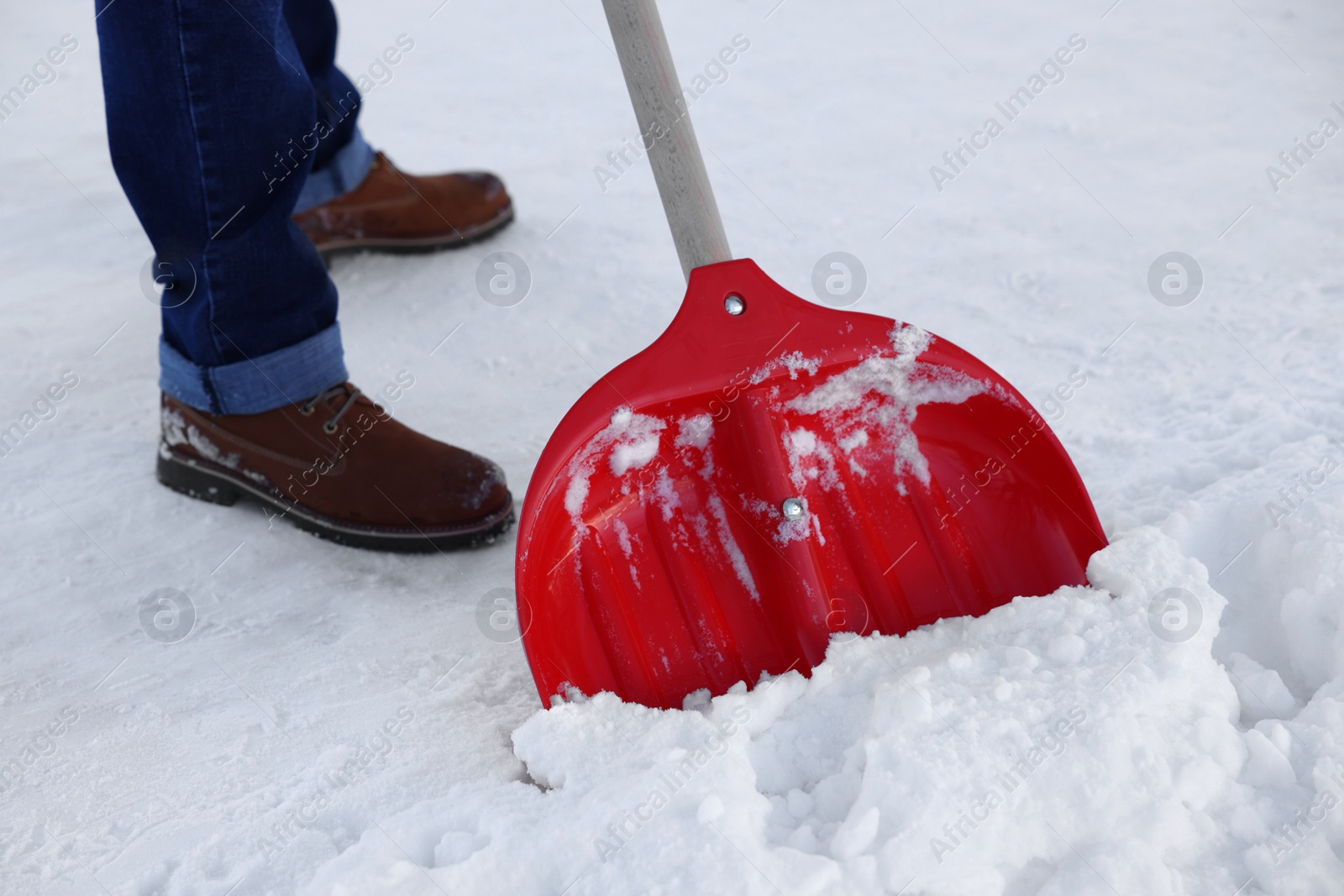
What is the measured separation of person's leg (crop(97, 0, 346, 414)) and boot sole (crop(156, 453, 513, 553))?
115mm

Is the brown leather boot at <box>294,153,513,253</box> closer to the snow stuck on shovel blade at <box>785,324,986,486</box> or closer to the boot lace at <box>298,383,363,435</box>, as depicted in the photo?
the boot lace at <box>298,383,363,435</box>

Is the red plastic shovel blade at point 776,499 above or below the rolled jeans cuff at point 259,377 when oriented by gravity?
above

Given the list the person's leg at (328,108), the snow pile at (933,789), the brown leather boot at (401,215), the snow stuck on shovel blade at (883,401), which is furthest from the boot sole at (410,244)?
→ the snow pile at (933,789)

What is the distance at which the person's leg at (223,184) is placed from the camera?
1102 millimetres

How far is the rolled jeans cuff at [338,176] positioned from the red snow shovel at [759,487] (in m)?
1.09

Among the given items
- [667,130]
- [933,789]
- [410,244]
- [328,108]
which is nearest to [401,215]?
[410,244]

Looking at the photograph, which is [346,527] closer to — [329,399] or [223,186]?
[329,399]

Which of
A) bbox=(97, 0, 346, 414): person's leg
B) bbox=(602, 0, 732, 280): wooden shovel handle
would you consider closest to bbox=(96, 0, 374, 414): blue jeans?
bbox=(97, 0, 346, 414): person's leg

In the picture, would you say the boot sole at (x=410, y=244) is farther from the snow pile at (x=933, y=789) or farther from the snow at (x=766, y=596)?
the snow pile at (x=933, y=789)

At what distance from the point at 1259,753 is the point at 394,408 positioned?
1292 mm

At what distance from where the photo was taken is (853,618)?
104 cm

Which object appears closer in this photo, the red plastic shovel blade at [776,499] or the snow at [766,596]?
the snow at [766,596]

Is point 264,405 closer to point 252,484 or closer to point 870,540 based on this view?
point 252,484

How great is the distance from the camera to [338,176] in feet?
6.44
